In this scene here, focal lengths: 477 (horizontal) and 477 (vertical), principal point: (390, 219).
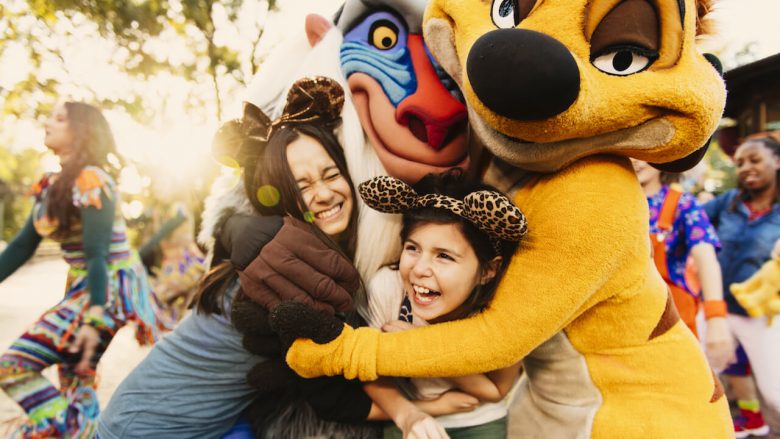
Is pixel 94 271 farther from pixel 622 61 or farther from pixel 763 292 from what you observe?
pixel 763 292

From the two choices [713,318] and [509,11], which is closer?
[509,11]

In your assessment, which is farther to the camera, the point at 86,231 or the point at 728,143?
the point at 728,143

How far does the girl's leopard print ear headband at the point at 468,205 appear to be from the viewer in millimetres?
1076

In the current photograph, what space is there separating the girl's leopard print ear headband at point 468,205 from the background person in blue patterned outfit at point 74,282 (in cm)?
201

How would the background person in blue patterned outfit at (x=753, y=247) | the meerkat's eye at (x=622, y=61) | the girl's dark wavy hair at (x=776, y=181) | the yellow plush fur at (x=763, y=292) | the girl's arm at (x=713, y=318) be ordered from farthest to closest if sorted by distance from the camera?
the girl's dark wavy hair at (x=776, y=181), the background person in blue patterned outfit at (x=753, y=247), the yellow plush fur at (x=763, y=292), the girl's arm at (x=713, y=318), the meerkat's eye at (x=622, y=61)

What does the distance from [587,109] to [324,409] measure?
41.2 inches

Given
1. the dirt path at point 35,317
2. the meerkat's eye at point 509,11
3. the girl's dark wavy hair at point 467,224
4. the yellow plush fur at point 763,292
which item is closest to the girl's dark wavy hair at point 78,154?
the dirt path at point 35,317

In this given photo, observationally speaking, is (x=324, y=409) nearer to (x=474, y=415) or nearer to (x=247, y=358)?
(x=247, y=358)

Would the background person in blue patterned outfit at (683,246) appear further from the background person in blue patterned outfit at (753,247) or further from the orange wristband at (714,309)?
the background person in blue patterned outfit at (753,247)

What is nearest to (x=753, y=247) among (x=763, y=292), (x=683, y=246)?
(x=763, y=292)

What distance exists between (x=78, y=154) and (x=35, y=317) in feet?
17.3

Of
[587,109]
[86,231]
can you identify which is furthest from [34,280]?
[587,109]

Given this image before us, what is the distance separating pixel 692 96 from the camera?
972 millimetres

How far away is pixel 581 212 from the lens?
1056 mm
